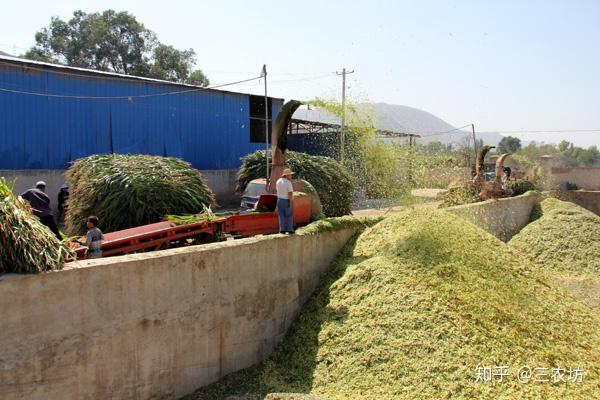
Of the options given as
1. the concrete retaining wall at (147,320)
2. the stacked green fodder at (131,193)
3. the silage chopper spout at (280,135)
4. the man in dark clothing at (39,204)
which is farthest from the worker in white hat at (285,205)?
the man in dark clothing at (39,204)

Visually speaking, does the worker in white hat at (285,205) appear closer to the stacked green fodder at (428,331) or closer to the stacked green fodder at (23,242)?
the stacked green fodder at (428,331)

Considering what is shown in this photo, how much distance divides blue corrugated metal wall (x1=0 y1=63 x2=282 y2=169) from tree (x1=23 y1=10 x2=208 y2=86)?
21.9 m

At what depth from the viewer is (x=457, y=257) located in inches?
285

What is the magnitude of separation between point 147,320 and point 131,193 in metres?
3.53

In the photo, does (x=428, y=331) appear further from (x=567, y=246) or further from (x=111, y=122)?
(x=111, y=122)

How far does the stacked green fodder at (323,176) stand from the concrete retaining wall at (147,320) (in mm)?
7013

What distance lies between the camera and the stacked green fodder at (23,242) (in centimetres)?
445

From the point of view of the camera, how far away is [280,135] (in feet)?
27.9

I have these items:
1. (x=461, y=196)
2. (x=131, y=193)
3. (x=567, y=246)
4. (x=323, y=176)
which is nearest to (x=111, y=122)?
(x=323, y=176)

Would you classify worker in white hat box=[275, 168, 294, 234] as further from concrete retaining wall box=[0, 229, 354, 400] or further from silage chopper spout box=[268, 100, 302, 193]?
silage chopper spout box=[268, 100, 302, 193]

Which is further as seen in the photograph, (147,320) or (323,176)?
(323,176)

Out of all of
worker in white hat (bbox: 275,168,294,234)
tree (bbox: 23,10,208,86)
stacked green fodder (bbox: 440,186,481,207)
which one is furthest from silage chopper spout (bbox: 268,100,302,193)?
tree (bbox: 23,10,208,86)

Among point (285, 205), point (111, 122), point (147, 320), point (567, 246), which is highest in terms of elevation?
point (111, 122)

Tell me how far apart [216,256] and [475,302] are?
341 centimetres
